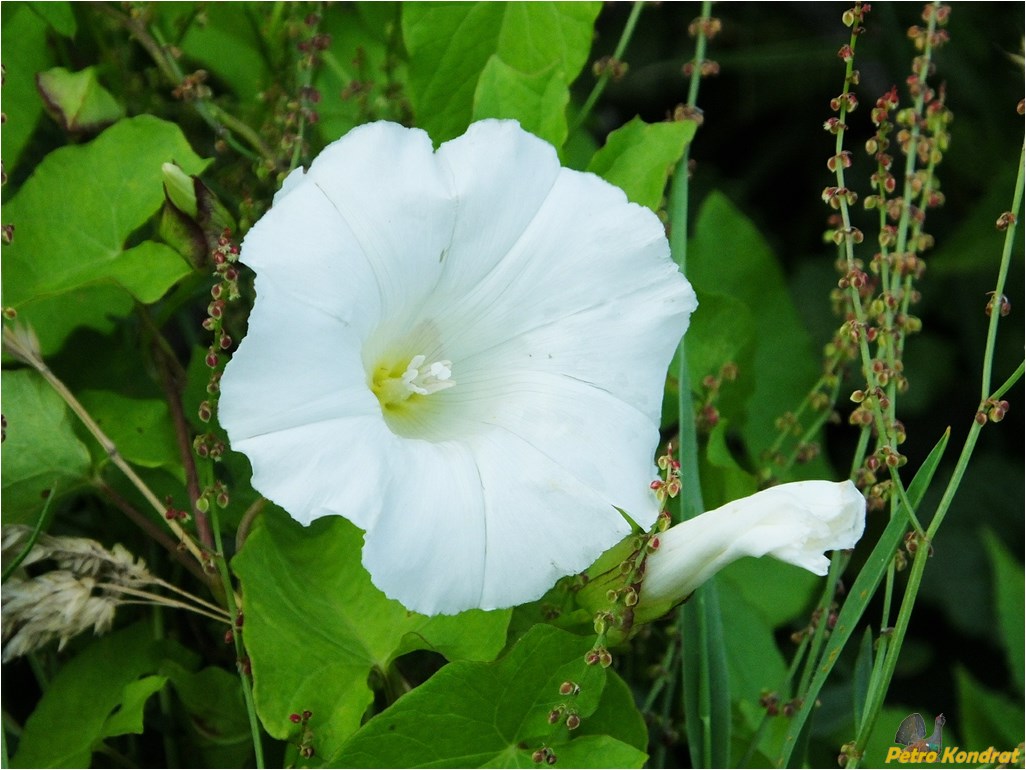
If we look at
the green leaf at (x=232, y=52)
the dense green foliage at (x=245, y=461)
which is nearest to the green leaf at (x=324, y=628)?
the dense green foliage at (x=245, y=461)

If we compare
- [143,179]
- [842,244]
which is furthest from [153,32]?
[842,244]

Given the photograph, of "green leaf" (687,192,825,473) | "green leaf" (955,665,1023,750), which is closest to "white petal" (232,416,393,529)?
"green leaf" (687,192,825,473)

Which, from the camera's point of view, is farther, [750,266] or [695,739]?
Result: [750,266]

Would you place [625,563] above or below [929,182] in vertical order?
below

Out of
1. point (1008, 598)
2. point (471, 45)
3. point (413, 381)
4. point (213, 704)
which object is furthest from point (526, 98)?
point (1008, 598)

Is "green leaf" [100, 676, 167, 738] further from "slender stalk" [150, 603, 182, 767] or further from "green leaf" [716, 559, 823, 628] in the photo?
"green leaf" [716, 559, 823, 628]

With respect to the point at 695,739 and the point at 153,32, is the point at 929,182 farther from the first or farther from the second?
the point at 153,32
